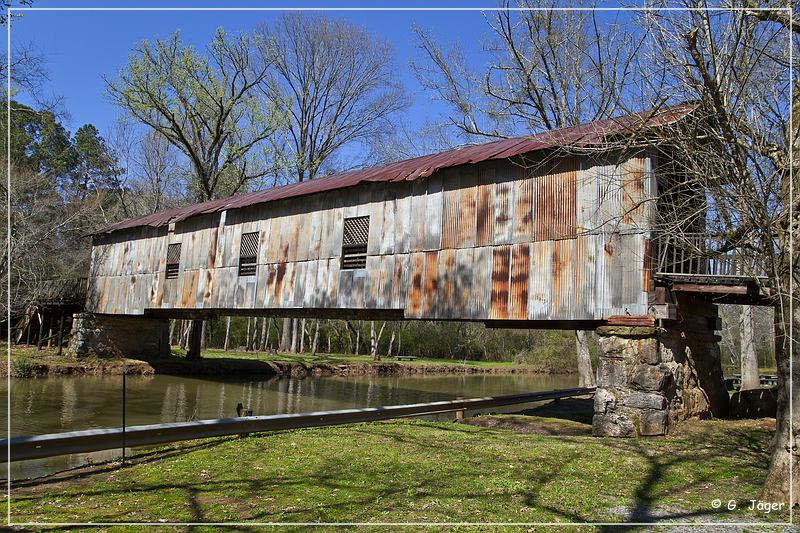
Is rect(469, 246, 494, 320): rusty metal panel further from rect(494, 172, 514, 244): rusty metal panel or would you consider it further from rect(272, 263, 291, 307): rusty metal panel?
rect(272, 263, 291, 307): rusty metal panel

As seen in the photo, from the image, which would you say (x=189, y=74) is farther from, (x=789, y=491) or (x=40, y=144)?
(x=789, y=491)

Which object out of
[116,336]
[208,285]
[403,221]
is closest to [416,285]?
[403,221]

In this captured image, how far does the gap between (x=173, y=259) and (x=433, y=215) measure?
1109cm

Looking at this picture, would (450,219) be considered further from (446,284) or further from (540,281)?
(540,281)

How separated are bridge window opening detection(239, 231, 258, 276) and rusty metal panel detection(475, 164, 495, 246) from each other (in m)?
7.47

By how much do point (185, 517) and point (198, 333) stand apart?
75.9 feet

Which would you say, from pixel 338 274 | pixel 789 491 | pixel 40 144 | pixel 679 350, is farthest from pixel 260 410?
pixel 40 144

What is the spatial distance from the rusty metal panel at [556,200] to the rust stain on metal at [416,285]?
283 cm

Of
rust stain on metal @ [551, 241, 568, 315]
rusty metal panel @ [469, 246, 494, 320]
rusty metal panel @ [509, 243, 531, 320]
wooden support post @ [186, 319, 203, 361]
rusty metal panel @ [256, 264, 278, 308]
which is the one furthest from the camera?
wooden support post @ [186, 319, 203, 361]

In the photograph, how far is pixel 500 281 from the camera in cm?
1223

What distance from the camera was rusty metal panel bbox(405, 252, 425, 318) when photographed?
44.1 feet

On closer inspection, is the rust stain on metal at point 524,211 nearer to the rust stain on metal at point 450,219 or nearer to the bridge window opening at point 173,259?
the rust stain on metal at point 450,219

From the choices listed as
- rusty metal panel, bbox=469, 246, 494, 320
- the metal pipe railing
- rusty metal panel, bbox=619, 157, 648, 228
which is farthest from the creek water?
rusty metal panel, bbox=619, 157, 648, 228

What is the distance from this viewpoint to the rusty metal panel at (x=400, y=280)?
45.0 feet
